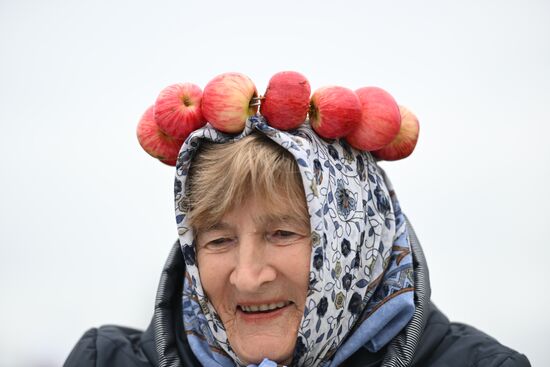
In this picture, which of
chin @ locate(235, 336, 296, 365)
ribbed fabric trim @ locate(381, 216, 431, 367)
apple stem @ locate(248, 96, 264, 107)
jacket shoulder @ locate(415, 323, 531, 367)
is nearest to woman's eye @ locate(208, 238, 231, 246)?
→ chin @ locate(235, 336, 296, 365)

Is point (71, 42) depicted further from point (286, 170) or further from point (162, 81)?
point (286, 170)

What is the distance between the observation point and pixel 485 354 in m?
2.03

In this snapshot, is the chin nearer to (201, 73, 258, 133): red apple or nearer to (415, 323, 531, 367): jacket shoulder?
(415, 323, 531, 367): jacket shoulder

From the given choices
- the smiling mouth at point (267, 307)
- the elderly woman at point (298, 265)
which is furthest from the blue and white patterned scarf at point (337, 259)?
the smiling mouth at point (267, 307)

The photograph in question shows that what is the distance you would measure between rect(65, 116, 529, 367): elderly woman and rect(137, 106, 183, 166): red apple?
0.10m

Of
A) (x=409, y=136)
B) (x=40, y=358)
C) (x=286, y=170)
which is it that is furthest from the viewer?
(x=40, y=358)

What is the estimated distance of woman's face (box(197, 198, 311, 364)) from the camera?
6.33 feet

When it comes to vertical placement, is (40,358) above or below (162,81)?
below

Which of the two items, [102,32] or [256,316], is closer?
[256,316]

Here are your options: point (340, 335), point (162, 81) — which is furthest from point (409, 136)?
point (162, 81)

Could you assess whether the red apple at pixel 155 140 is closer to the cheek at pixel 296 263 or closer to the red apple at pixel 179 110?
the red apple at pixel 179 110

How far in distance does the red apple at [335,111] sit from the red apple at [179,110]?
39 centimetres

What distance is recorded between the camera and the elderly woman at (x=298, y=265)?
1918 millimetres

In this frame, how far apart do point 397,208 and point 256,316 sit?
0.65 meters
